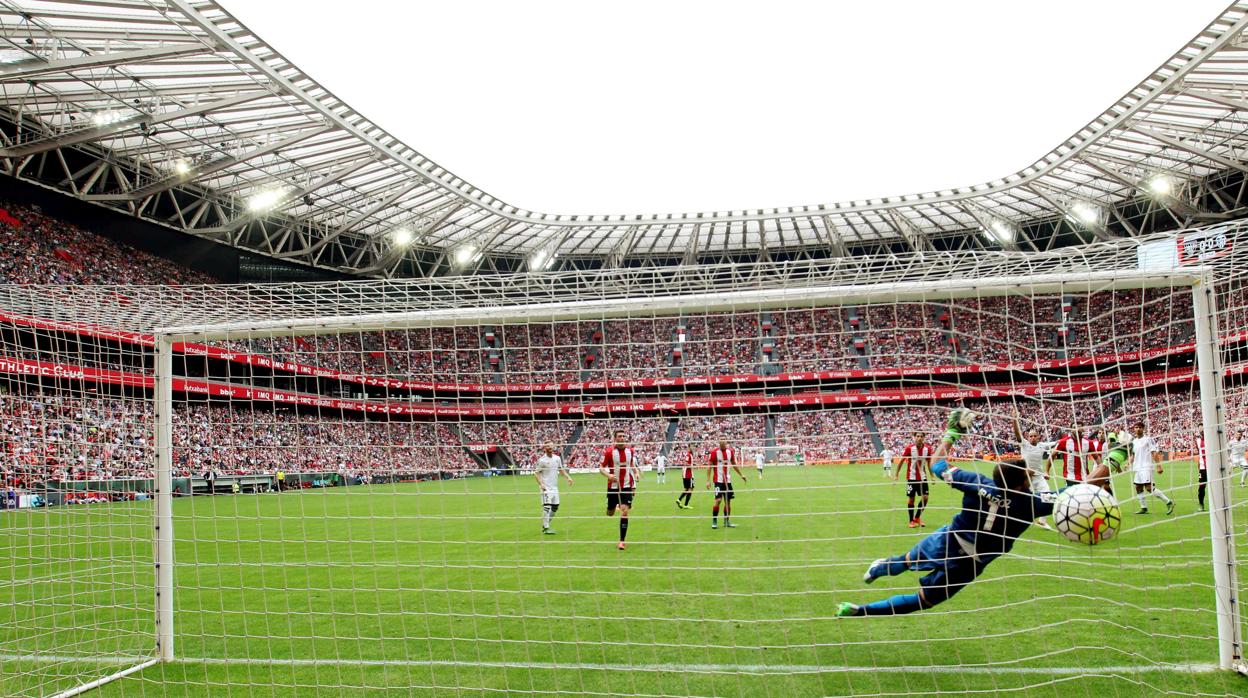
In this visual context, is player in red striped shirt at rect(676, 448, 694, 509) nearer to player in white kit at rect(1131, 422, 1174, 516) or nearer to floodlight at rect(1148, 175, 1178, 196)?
player in white kit at rect(1131, 422, 1174, 516)

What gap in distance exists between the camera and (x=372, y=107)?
2933 centimetres

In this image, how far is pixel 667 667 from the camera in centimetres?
545

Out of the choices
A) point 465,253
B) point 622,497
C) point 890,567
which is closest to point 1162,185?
point 465,253

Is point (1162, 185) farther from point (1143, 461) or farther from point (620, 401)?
point (620, 401)

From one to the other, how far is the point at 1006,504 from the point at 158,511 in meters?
5.85

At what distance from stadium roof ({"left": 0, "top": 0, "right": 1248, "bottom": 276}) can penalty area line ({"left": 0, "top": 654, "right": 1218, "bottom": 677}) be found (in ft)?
54.8

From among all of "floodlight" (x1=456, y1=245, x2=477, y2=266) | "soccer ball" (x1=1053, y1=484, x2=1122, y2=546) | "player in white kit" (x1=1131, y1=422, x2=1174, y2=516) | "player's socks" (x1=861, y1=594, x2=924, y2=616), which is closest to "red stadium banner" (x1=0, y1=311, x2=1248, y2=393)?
"soccer ball" (x1=1053, y1=484, x2=1122, y2=546)

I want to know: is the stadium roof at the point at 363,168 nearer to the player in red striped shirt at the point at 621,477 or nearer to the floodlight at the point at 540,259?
the floodlight at the point at 540,259

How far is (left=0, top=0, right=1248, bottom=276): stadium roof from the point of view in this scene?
19828 millimetres

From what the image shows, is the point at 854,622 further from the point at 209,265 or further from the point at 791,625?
the point at 209,265

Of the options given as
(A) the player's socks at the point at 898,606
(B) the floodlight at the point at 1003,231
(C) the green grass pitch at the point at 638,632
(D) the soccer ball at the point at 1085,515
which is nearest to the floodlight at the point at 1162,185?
(B) the floodlight at the point at 1003,231

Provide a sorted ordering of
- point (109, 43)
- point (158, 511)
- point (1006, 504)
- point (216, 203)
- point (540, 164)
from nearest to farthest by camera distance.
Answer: point (1006, 504)
point (158, 511)
point (109, 43)
point (216, 203)
point (540, 164)

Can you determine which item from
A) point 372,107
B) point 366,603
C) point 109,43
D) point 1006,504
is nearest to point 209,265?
point 372,107

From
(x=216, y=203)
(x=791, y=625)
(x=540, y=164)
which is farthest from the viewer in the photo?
(x=540, y=164)
